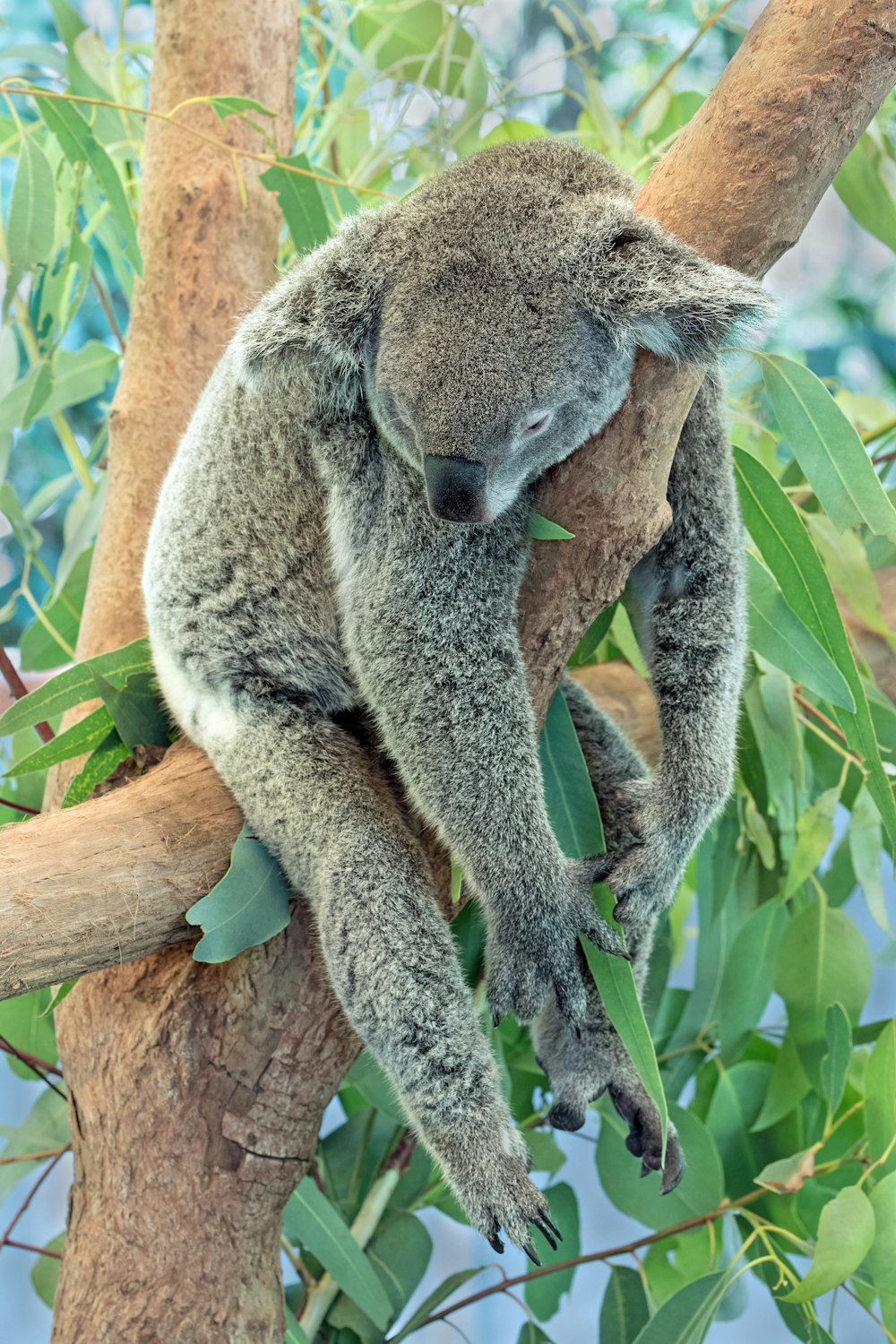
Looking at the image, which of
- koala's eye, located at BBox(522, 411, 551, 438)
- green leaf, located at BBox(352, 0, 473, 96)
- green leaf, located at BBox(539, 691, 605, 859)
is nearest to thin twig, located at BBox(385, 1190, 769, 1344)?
green leaf, located at BBox(539, 691, 605, 859)

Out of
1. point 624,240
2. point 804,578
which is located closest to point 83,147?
point 624,240

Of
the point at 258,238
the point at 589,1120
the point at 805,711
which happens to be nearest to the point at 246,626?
the point at 258,238

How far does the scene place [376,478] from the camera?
4.16 ft

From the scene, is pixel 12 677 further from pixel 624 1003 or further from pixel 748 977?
pixel 748 977

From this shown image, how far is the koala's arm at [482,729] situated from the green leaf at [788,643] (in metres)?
0.43

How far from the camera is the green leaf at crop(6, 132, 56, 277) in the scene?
1.62m

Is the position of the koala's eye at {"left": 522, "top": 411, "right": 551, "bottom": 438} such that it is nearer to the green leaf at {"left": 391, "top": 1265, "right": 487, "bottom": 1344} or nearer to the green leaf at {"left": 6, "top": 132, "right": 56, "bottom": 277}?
the green leaf at {"left": 6, "top": 132, "right": 56, "bottom": 277}

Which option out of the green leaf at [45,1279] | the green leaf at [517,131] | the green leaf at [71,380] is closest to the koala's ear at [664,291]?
the green leaf at [517,131]

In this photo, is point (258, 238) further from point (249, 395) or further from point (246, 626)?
point (246, 626)

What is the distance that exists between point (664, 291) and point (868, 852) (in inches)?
40.1

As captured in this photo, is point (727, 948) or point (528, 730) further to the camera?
point (727, 948)

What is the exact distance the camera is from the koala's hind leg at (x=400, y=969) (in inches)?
47.2

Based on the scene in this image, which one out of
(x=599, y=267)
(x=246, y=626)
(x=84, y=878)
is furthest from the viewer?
(x=246, y=626)

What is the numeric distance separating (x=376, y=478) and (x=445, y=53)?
46.6 inches
